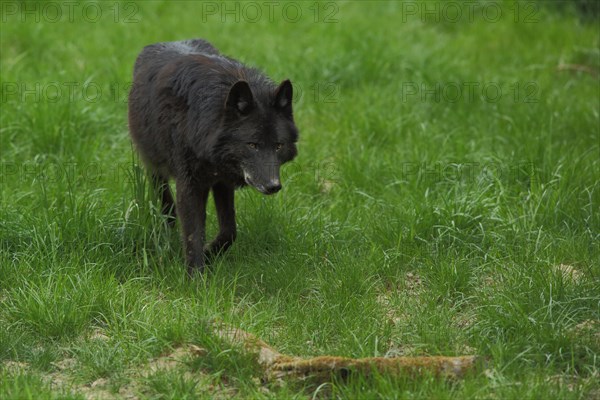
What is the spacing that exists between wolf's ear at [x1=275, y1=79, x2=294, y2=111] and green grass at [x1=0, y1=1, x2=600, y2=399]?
3.25 ft

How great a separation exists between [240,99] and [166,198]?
53.7 inches

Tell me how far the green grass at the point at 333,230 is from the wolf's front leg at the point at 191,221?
15cm

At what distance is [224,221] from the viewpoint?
629cm

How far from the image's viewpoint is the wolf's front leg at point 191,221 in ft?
19.8

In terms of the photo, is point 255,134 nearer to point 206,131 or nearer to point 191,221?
point 206,131

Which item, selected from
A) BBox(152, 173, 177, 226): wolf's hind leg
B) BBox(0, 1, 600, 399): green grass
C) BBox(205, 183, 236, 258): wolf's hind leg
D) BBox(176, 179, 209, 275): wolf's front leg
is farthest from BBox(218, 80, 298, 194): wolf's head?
BBox(152, 173, 177, 226): wolf's hind leg

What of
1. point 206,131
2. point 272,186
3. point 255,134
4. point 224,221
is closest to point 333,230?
point 224,221

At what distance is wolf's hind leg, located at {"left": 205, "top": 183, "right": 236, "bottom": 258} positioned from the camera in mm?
6289

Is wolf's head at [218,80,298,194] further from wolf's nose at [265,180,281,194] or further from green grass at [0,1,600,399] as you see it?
green grass at [0,1,600,399]

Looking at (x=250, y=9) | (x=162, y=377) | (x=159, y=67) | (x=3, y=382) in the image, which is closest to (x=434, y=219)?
(x=159, y=67)

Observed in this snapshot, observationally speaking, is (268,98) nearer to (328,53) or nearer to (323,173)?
(323,173)

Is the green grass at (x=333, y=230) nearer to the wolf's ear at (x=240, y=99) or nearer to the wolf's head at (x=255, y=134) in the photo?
the wolf's head at (x=255, y=134)

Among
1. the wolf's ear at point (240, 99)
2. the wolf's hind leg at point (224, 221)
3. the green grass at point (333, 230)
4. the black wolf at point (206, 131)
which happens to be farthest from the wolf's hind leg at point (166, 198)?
the wolf's ear at point (240, 99)

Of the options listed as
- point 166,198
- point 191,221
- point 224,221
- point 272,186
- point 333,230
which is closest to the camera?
point 272,186
